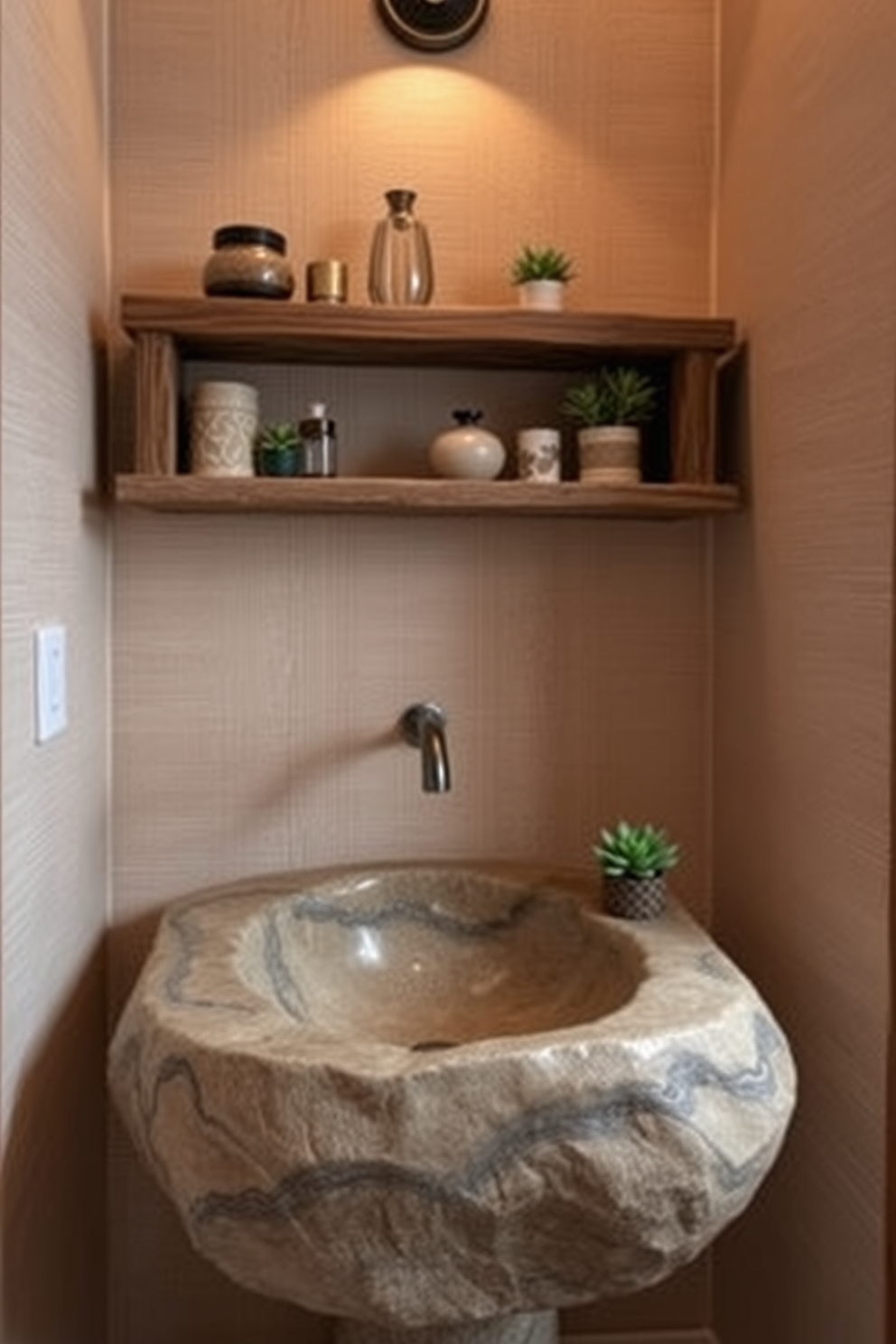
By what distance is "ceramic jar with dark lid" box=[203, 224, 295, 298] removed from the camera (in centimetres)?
137

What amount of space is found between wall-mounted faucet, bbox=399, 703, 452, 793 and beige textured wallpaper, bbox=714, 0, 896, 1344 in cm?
42

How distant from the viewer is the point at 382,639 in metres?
1.57

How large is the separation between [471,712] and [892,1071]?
2.41ft

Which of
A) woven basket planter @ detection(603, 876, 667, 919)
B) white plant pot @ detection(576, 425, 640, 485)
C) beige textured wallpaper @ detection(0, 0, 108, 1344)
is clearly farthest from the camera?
white plant pot @ detection(576, 425, 640, 485)

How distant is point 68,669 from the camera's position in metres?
1.25

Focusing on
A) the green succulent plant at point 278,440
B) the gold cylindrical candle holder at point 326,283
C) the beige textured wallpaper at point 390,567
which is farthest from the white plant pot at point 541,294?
the green succulent plant at point 278,440

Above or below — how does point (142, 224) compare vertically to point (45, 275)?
above

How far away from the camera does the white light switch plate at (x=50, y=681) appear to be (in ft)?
3.61

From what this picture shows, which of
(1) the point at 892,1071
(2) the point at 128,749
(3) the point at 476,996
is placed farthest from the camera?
(2) the point at 128,749

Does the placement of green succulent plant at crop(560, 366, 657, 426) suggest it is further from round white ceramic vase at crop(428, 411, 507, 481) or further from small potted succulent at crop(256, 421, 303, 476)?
small potted succulent at crop(256, 421, 303, 476)

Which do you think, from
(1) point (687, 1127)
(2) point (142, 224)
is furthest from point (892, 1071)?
(2) point (142, 224)

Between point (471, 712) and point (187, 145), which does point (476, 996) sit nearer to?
point (471, 712)

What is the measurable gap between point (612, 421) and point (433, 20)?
63cm

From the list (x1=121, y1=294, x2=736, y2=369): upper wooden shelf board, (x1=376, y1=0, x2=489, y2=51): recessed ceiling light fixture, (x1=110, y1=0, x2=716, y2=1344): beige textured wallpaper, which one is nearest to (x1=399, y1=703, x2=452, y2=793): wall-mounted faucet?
(x1=110, y1=0, x2=716, y2=1344): beige textured wallpaper
